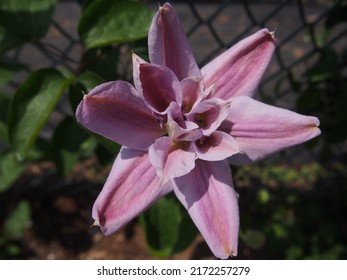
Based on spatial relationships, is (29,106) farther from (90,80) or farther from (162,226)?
(162,226)

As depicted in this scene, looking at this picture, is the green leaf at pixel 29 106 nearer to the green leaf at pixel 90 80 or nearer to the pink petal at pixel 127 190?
the green leaf at pixel 90 80

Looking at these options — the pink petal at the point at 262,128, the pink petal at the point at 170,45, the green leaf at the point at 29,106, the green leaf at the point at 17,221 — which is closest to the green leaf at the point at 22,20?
the green leaf at the point at 29,106

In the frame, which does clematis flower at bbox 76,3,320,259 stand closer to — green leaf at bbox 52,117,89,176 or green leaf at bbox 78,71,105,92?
green leaf at bbox 78,71,105,92

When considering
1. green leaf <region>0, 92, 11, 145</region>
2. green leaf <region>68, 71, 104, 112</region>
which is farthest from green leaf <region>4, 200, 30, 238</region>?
green leaf <region>68, 71, 104, 112</region>

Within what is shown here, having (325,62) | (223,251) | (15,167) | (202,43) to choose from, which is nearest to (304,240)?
(325,62)

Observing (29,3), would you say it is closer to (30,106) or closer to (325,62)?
(30,106)
